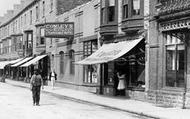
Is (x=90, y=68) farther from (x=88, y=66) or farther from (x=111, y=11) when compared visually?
(x=111, y=11)

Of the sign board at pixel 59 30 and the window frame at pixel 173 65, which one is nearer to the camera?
the window frame at pixel 173 65

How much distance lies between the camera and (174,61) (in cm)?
1964

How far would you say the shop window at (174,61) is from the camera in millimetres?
19031

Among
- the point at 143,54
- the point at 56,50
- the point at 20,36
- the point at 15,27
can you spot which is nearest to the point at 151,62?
the point at 143,54

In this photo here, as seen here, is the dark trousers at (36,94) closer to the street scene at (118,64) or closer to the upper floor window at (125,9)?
the street scene at (118,64)

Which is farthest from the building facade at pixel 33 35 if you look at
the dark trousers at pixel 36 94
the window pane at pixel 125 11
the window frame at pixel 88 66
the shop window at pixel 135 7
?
the dark trousers at pixel 36 94

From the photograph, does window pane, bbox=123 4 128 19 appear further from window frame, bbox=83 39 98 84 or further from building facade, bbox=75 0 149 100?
window frame, bbox=83 39 98 84

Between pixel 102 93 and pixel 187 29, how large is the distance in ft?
35.6

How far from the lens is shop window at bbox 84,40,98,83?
30859mm

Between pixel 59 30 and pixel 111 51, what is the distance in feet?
39.0

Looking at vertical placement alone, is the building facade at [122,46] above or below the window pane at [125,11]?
below

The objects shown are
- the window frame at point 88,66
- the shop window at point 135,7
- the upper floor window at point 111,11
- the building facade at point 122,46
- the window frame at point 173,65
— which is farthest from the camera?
the window frame at point 88,66

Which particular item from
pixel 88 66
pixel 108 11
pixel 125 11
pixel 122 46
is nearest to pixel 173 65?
pixel 122 46

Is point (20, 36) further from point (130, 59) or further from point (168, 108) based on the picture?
point (168, 108)
